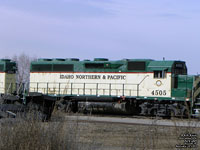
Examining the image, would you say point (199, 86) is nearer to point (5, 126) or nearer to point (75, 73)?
point (75, 73)

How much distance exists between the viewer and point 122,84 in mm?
27672

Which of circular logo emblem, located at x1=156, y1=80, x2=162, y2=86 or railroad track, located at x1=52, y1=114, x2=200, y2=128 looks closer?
railroad track, located at x1=52, y1=114, x2=200, y2=128

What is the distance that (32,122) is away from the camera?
295 inches

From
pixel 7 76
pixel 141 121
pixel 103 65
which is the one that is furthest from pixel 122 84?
pixel 7 76

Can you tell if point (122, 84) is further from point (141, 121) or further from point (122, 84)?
point (141, 121)


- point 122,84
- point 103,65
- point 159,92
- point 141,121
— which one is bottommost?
point 141,121

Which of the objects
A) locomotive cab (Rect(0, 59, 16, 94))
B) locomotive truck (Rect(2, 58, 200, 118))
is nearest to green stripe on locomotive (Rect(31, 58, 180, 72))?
locomotive truck (Rect(2, 58, 200, 118))

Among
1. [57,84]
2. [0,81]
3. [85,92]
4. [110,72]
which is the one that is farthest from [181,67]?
[0,81]

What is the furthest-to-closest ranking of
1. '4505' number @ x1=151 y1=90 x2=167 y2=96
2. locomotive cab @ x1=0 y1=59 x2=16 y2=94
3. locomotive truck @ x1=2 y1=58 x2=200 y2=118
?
locomotive cab @ x1=0 y1=59 x2=16 y2=94 → '4505' number @ x1=151 y1=90 x2=167 y2=96 → locomotive truck @ x1=2 y1=58 x2=200 y2=118

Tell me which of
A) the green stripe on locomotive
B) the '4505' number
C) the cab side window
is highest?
the green stripe on locomotive

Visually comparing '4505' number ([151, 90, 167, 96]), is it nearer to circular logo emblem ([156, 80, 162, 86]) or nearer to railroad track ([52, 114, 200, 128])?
circular logo emblem ([156, 80, 162, 86])

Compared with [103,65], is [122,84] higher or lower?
lower

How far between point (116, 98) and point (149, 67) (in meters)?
3.26

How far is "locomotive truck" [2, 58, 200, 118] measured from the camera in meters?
26.2
